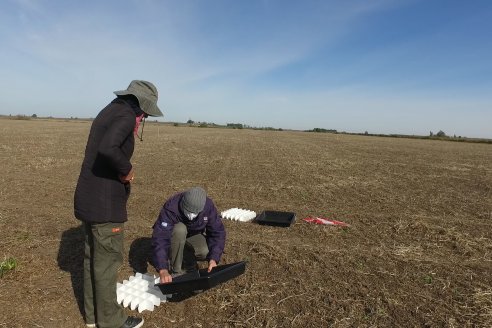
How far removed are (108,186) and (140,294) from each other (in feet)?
5.02

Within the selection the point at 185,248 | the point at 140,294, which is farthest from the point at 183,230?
the point at 140,294

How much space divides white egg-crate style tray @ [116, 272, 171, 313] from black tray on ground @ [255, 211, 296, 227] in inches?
116

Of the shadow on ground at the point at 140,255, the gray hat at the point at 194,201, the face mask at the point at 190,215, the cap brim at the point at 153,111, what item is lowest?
the shadow on ground at the point at 140,255

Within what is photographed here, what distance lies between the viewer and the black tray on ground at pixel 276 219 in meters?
6.86

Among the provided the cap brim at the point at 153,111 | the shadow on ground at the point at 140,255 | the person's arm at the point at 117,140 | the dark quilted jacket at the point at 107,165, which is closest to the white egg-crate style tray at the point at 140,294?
the shadow on ground at the point at 140,255

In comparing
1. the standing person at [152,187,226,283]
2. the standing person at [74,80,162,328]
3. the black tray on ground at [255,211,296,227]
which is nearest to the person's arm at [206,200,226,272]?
the standing person at [152,187,226,283]

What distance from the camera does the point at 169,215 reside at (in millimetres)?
4230

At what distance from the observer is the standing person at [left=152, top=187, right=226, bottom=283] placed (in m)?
4.01

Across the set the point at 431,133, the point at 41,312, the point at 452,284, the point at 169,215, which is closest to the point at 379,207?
the point at 452,284

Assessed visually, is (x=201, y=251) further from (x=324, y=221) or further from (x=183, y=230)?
(x=324, y=221)

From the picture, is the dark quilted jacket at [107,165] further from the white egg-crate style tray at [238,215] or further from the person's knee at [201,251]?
the white egg-crate style tray at [238,215]

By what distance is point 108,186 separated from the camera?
10.4 ft

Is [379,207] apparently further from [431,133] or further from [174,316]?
[431,133]

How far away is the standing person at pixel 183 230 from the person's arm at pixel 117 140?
3.91ft
